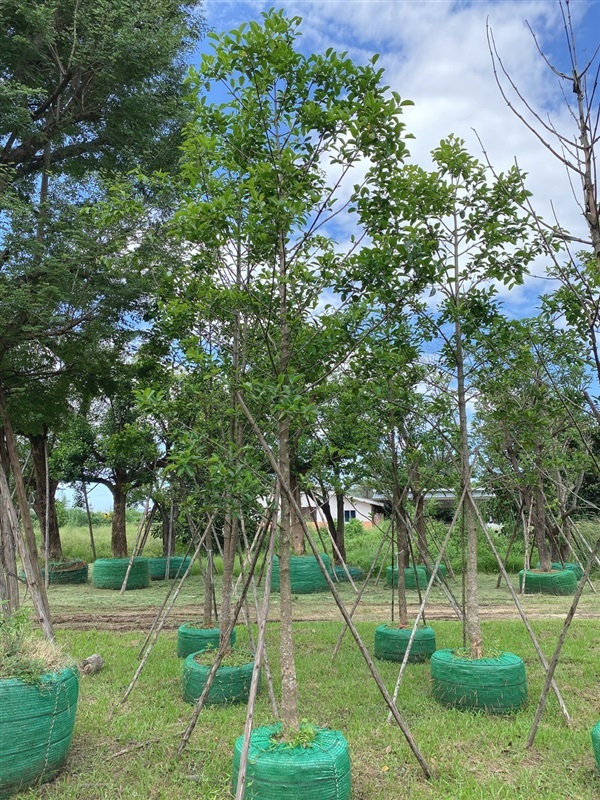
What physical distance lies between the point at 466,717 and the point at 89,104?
7.74 metres

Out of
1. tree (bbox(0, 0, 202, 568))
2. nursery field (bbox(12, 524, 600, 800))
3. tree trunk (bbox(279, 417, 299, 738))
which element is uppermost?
tree (bbox(0, 0, 202, 568))

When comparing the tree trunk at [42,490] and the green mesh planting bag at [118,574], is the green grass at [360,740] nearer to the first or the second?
the green mesh planting bag at [118,574]

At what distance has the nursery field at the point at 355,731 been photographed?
11.8ft

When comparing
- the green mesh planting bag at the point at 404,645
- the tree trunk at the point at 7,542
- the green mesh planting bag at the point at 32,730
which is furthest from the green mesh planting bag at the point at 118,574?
the green mesh planting bag at the point at 32,730

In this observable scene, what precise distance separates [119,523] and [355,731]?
40.9ft

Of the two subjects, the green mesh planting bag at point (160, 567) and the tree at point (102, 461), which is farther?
the green mesh planting bag at point (160, 567)

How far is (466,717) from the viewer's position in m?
4.66

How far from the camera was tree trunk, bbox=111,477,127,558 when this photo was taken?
50.8 ft

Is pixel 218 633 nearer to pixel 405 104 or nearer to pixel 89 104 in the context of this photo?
pixel 405 104

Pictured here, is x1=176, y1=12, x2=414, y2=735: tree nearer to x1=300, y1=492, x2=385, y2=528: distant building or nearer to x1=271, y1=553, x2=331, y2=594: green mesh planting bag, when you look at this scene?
x1=300, y1=492, x2=385, y2=528: distant building

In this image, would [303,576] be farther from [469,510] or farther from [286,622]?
[286,622]

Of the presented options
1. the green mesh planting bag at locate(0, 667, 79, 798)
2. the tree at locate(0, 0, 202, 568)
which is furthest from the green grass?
the tree at locate(0, 0, 202, 568)

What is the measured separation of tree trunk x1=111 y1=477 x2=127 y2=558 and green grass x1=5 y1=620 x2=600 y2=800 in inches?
367

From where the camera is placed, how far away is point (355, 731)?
4441 millimetres
